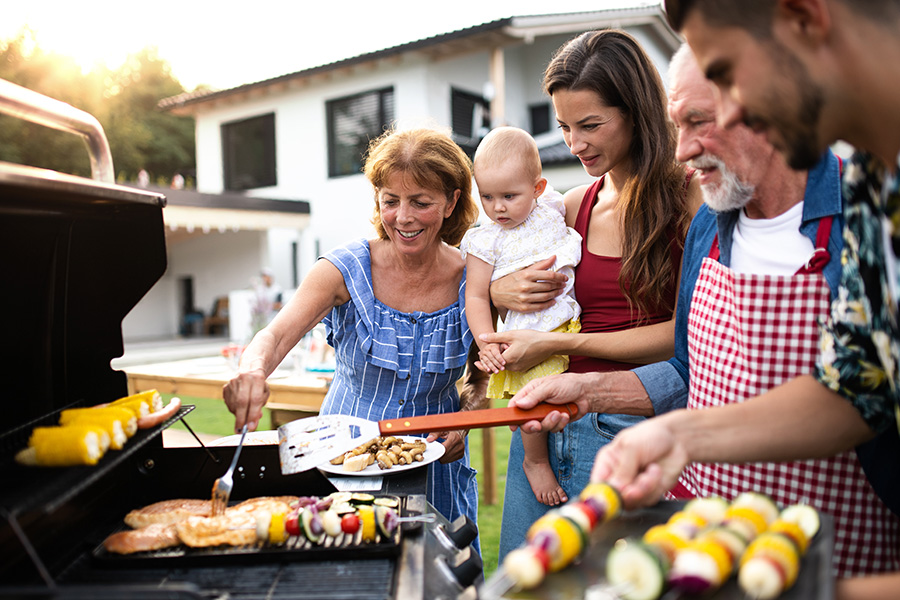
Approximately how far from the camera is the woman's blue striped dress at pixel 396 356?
2.77 meters

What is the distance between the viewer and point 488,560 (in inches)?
179

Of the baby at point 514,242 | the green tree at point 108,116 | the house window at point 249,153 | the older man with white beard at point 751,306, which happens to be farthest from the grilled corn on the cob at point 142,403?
the green tree at point 108,116

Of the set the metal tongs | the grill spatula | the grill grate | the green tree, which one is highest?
the green tree

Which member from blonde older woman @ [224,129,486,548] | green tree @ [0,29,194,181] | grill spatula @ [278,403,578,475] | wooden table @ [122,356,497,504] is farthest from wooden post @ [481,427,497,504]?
green tree @ [0,29,194,181]

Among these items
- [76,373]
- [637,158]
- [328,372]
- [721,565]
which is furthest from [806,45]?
[328,372]

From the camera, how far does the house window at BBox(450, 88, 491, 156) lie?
14570 millimetres

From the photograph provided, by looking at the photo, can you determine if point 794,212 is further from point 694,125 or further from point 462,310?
point 462,310

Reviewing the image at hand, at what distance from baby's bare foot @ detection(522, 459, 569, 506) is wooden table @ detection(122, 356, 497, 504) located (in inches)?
98.9

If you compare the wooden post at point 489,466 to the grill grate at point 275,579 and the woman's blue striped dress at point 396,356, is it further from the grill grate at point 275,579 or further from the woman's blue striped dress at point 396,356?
the grill grate at point 275,579

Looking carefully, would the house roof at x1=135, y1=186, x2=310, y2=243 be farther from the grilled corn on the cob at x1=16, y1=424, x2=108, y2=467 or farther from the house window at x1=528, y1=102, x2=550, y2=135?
the grilled corn on the cob at x1=16, y1=424, x2=108, y2=467

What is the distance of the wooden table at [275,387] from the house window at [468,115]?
9.53m

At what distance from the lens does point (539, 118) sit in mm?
15945

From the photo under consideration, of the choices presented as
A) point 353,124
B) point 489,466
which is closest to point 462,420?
point 489,466

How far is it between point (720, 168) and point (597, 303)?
82 centimetres
